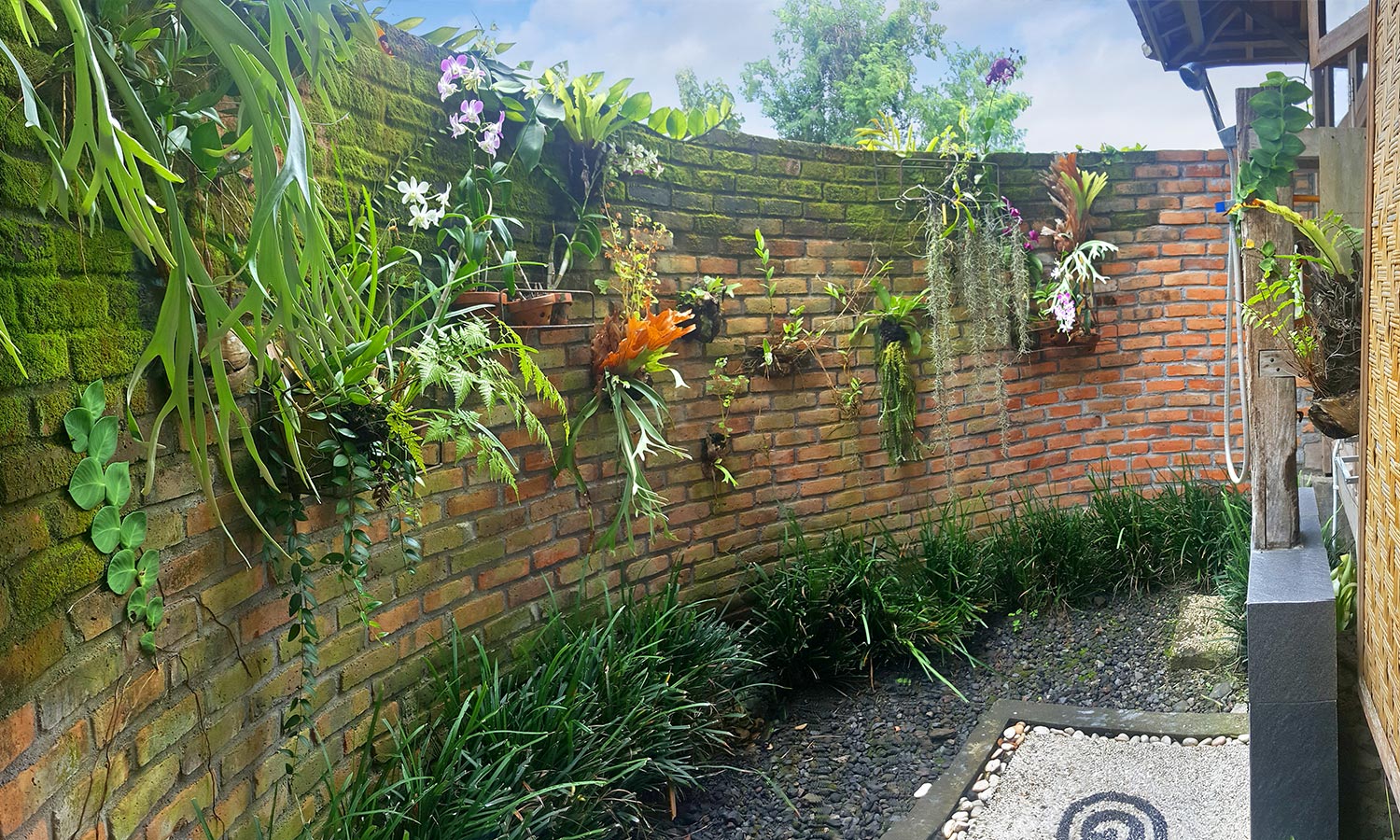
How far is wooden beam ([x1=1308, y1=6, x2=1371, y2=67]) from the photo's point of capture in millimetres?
2648

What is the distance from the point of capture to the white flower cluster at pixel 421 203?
2184mm

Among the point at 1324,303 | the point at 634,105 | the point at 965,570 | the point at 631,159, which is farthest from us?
the point at 965,570

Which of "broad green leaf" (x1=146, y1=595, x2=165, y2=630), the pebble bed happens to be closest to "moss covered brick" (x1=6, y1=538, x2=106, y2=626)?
"broad green leaf" (x1=146, y1=595, x2=165, y2=630)

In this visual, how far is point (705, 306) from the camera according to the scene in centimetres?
320

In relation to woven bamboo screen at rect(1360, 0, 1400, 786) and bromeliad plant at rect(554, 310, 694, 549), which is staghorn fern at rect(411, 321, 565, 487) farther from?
woven bamboo screen at rect(1360, 0, 1400, 786)

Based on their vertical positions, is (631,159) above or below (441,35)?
below

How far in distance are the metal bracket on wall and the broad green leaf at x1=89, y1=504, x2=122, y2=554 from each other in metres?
2.48

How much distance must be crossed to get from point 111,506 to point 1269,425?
253 centimetres

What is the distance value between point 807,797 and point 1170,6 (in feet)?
11.4

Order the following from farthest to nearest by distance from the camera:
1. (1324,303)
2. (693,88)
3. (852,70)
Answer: (693,88)
(852,70)
(1324,303)

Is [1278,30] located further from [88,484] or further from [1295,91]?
[88,484]

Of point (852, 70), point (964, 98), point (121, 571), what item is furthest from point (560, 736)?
point (964, 98)

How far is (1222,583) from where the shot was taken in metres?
3.35

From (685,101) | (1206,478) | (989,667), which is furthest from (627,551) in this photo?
(685,101)
